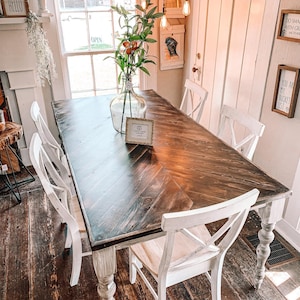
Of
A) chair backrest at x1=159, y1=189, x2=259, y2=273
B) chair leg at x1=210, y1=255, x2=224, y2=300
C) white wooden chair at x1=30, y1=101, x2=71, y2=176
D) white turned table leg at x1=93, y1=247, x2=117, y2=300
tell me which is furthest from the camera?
white wooden chair at x1=30, y1=101, x2=71, y2=176

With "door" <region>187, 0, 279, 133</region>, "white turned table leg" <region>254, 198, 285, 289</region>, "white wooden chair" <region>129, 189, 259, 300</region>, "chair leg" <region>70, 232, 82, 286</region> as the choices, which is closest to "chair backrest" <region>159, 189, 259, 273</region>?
"white wooden chair" <region>129, 189, 259, 300</region>

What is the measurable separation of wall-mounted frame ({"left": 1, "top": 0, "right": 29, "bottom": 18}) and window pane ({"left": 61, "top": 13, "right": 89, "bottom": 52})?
43cm

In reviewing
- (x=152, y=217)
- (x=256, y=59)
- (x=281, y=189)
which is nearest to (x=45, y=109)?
(x=256, y=59)

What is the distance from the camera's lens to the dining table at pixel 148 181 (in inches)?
49.4

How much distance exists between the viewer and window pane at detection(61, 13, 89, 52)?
302 cm

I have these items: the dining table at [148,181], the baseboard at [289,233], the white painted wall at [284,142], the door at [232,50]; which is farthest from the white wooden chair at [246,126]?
the baseboard at [289,233]

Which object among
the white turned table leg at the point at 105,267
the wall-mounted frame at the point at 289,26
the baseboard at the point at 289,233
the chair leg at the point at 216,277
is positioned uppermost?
the wall-mounted frame at the point at 289,26

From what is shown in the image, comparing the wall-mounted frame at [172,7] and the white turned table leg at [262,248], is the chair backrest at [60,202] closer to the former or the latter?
the white turned table leg at [262,248]

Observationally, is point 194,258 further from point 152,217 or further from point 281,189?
point 281,189

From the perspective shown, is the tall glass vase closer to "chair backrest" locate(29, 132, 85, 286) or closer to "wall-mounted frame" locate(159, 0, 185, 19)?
"chair backrest" locate(29, 132, 85, 286)

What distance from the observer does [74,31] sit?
309 cm

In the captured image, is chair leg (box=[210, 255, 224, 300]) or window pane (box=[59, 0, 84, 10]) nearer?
chair leg (box=[210, 255, 224, 300])

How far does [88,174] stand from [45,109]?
1860mm

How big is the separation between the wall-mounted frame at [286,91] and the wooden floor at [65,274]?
91 cm
